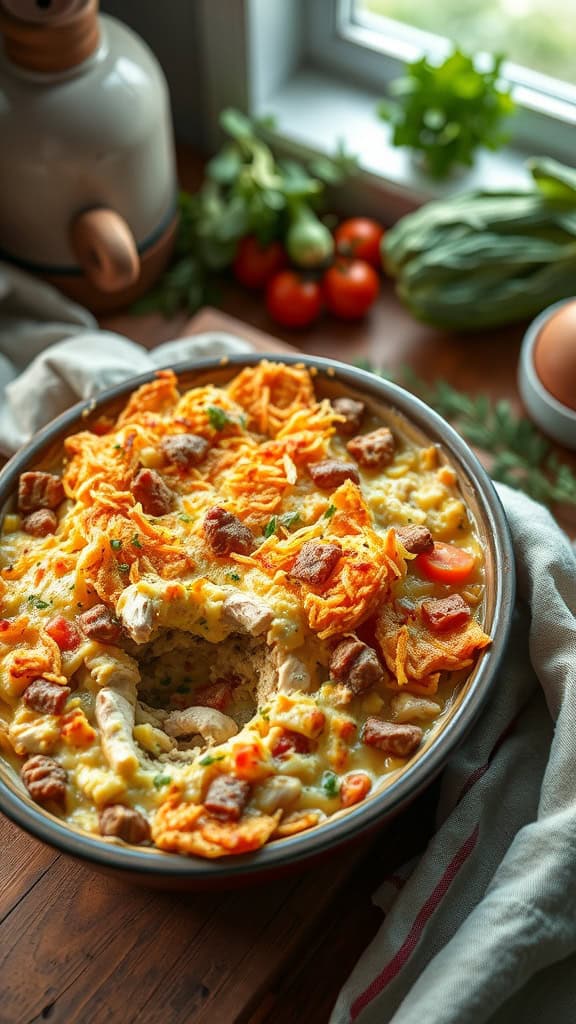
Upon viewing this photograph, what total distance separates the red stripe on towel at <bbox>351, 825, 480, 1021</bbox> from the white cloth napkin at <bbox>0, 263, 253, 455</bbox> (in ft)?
5.29

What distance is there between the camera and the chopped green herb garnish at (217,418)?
296 cm

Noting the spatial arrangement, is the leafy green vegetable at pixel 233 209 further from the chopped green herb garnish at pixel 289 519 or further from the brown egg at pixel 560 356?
the chopped green herb garnish at pixel 289 519

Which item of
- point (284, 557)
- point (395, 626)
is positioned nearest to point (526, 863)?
point (395, 626)

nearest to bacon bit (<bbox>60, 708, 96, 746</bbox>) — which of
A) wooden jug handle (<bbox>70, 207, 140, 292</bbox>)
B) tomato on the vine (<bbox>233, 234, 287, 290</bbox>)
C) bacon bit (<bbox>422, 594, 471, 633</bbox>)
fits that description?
bacon bit (<bbox>422, 594, 471, 633</bbox>)

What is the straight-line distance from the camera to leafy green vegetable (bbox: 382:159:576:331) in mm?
3820

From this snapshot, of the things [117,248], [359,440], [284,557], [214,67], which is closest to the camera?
[284,557]

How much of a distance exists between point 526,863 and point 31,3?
2.79 meters

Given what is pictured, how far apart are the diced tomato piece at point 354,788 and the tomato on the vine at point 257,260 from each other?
2406mm

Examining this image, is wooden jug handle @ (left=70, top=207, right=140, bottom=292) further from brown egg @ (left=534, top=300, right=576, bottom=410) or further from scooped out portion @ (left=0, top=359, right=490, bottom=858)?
brown egg @ (left=534, top=300, right=576, bottom=410)

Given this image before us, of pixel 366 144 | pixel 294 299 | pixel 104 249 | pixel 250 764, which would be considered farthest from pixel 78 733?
pixel 366 144

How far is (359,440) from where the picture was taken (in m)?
2.95

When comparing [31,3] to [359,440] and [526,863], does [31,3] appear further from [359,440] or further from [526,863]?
[526,863]

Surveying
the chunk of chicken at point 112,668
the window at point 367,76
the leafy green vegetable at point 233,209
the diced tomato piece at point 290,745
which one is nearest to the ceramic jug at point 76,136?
the leafy green vegetable at point 233,209

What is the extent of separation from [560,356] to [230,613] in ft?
4.96
